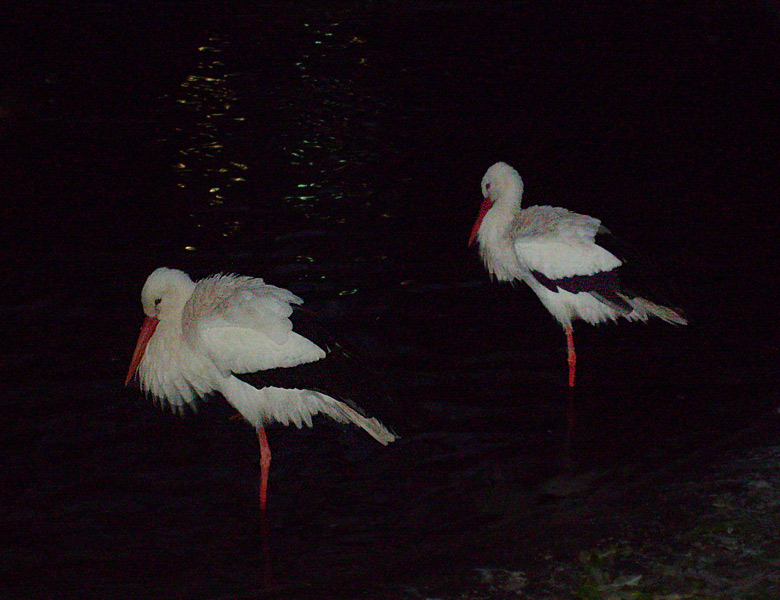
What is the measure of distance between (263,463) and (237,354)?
0.66m

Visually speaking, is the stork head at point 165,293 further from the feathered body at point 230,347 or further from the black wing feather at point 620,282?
the black wing feather at point 620,282

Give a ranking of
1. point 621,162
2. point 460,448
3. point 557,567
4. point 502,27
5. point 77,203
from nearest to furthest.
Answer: point 557,567 < point 460,448 < point 77,203 < point 621,162 < point 502,27

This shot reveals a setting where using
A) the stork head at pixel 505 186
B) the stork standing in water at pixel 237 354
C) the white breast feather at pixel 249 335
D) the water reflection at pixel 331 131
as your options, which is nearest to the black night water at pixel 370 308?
the water reflection at pixel 331 131

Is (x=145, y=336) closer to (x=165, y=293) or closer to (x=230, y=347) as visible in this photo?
(x=165, y=293)

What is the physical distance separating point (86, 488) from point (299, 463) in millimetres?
1290

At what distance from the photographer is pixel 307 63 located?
22.9 metres

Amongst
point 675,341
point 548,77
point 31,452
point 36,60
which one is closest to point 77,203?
point 31,452

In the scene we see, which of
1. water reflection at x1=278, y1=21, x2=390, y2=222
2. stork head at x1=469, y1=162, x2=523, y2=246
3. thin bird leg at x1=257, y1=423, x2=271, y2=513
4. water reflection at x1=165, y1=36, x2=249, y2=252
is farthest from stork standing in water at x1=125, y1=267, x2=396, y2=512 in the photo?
water reflection at x1=278, y1=21, x2=390, y2=222

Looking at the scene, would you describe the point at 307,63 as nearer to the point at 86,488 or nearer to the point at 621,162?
the point at 621,162

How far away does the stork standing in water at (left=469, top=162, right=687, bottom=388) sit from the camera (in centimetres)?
853

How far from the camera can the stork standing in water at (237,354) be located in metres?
6.97

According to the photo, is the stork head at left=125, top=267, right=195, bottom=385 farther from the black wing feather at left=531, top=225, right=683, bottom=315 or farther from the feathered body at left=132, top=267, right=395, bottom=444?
the black wing feather at left=531, top=225, right=683, bottom=315

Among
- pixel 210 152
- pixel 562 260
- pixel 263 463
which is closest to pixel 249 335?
pixel 263 463

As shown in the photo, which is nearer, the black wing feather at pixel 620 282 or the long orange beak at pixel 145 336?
the long orange beak at pixel 145 336
